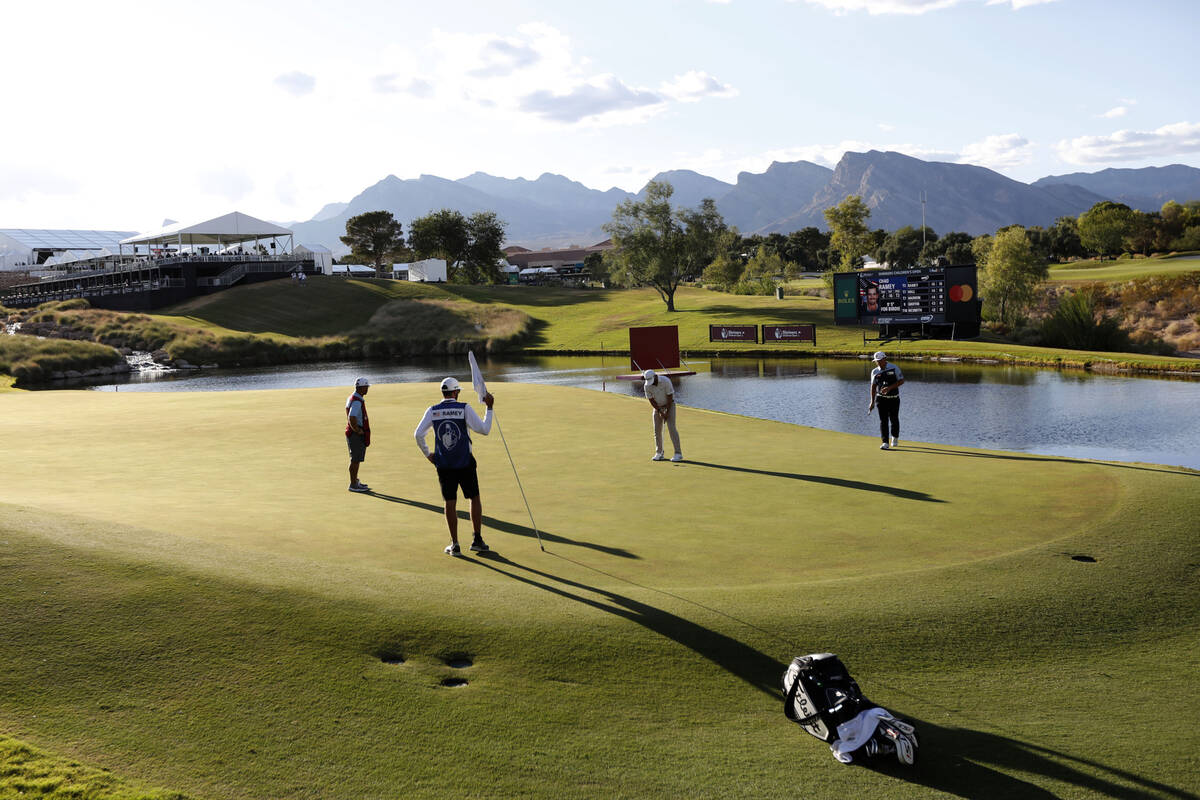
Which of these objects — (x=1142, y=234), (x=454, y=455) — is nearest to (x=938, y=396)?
(x=454, y=455)

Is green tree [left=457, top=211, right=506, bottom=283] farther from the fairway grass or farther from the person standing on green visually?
the fairway grass

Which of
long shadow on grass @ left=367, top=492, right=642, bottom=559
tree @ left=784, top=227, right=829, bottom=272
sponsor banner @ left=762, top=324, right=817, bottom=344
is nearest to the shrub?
sponsor banner @ left=762, top=324, right=817, bottom=344

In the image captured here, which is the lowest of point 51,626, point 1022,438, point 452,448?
point 1022,438

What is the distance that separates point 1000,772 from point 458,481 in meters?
7.93

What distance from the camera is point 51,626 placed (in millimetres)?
8344

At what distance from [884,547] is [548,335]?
8087 cm

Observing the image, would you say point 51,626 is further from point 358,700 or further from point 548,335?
point 548,335

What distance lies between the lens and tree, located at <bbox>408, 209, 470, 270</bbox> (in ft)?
496

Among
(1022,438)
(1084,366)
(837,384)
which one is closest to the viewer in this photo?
(1022,438)

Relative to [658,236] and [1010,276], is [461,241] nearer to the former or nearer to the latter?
[658,236]

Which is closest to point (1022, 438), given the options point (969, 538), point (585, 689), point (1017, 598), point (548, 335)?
point (969, 538)

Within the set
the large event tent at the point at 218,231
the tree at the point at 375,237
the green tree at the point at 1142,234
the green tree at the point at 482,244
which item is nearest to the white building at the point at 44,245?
the large event tent at the point at 218,231

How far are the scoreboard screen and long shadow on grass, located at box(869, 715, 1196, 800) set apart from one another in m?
59.9

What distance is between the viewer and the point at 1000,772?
6941 millimetres
